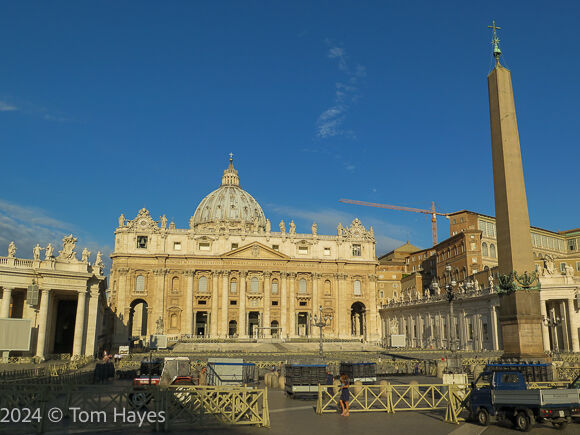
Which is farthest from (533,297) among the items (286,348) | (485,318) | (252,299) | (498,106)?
(252,299)

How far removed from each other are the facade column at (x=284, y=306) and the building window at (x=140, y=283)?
851 inches

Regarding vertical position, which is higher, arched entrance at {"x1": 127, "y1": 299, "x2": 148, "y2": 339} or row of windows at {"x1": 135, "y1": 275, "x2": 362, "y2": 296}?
row of windows at {"x1": 135, "y1": 275, "x2": 362, "y2": 296}

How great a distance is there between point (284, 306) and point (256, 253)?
958 centimetres

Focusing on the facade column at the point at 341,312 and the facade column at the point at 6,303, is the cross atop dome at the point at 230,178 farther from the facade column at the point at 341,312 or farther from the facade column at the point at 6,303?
the facade column at the point at 6,303

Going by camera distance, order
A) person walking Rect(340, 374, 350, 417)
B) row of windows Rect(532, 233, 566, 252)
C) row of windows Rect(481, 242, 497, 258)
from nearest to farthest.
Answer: person walking Rect(340, 374, 350, 417) → row of windows Rect(481, 242, 497, 258) → row of windows Rect(532, 233, 566, 252)

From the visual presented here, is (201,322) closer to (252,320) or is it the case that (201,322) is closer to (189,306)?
(189,306)

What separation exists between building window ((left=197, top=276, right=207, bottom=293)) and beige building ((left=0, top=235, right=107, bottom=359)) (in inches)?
1520

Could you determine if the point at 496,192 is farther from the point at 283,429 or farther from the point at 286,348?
the point at 286,348

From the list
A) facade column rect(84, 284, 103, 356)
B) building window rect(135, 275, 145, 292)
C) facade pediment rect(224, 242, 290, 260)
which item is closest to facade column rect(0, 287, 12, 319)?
facade column rect(84, 284, 103, 356)

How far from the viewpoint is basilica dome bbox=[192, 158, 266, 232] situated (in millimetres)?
118062

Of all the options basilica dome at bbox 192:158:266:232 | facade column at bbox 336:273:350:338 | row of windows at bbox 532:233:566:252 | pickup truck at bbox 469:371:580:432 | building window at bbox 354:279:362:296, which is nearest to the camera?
pickup truck at bbox 469:371:580:432

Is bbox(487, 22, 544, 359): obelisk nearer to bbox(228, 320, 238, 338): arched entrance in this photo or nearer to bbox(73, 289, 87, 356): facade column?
bbox(73, 289, 87, 356): facade column

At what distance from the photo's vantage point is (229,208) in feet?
390

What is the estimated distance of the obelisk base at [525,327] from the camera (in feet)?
65.2
